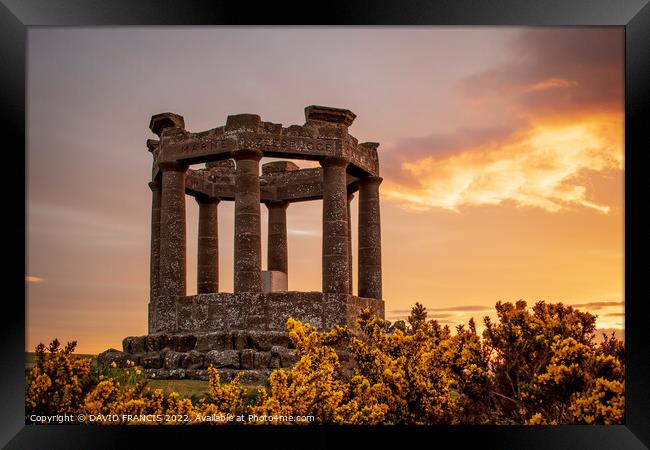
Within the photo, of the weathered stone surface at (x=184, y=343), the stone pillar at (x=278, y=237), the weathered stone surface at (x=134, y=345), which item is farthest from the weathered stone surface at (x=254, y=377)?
the stone pillar at (x=278, y=237)

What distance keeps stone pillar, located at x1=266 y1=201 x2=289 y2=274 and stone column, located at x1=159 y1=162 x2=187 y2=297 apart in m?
5.44

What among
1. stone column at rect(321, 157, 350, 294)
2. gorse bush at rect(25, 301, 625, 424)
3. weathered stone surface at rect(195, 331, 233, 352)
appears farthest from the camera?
stone column at rect(321, 157, 350, 294)

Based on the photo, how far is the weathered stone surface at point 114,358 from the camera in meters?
18.5

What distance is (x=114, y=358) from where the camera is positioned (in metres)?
19.0

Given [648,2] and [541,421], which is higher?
[648,2]

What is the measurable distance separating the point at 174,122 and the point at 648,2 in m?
12.7

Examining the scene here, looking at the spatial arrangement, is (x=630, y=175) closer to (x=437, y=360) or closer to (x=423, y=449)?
(x=437, y=360)

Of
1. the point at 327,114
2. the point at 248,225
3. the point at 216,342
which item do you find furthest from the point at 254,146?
the point at 216,342

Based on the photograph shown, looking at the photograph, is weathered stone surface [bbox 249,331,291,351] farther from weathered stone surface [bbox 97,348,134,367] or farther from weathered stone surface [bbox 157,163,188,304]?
weathered stone surface [bbox 157,163,188,304]

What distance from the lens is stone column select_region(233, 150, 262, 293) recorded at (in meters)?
18.9

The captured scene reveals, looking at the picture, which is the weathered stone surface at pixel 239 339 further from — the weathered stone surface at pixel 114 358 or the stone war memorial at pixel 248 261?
the weathered stone surface at pixel 114 358

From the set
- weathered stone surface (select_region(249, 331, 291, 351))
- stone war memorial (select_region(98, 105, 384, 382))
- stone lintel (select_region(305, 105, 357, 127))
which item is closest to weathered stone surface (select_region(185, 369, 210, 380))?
stone war memorial (select_region(98, 105, 384, 382))

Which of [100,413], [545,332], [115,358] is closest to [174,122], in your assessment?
[115,358]

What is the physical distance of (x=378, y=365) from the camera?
1255 cm
